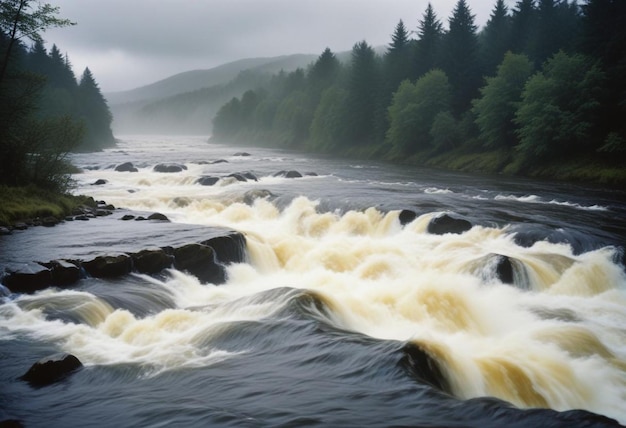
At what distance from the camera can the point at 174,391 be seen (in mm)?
7758

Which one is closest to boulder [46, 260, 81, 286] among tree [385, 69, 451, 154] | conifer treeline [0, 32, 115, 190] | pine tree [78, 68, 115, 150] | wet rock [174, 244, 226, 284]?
wet rock [174, 244, 226, 284]

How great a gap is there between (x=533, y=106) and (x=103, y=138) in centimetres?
8109

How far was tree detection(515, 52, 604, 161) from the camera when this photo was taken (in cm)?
3794

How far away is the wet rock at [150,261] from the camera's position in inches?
600

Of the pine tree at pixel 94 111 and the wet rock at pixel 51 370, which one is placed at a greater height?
the pine tree at pixel 94 111

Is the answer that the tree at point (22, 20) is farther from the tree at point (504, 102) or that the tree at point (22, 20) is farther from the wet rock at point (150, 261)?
the tree at point (504, 102)

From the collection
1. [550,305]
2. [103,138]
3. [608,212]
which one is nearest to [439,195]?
[608,212]

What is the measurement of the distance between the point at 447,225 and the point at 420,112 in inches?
1621

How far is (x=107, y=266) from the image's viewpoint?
14.5 metres

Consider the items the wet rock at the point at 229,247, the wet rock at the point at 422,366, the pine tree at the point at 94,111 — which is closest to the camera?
the wet rock at the point at 422,366

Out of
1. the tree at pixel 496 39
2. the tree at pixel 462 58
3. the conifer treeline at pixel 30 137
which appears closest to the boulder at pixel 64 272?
the conifer treeline at pixel 30 137

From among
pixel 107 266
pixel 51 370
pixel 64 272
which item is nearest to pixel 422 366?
pixel 51 370

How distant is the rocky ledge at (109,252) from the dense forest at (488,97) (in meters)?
30.1

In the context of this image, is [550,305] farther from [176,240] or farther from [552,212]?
[176,240]
